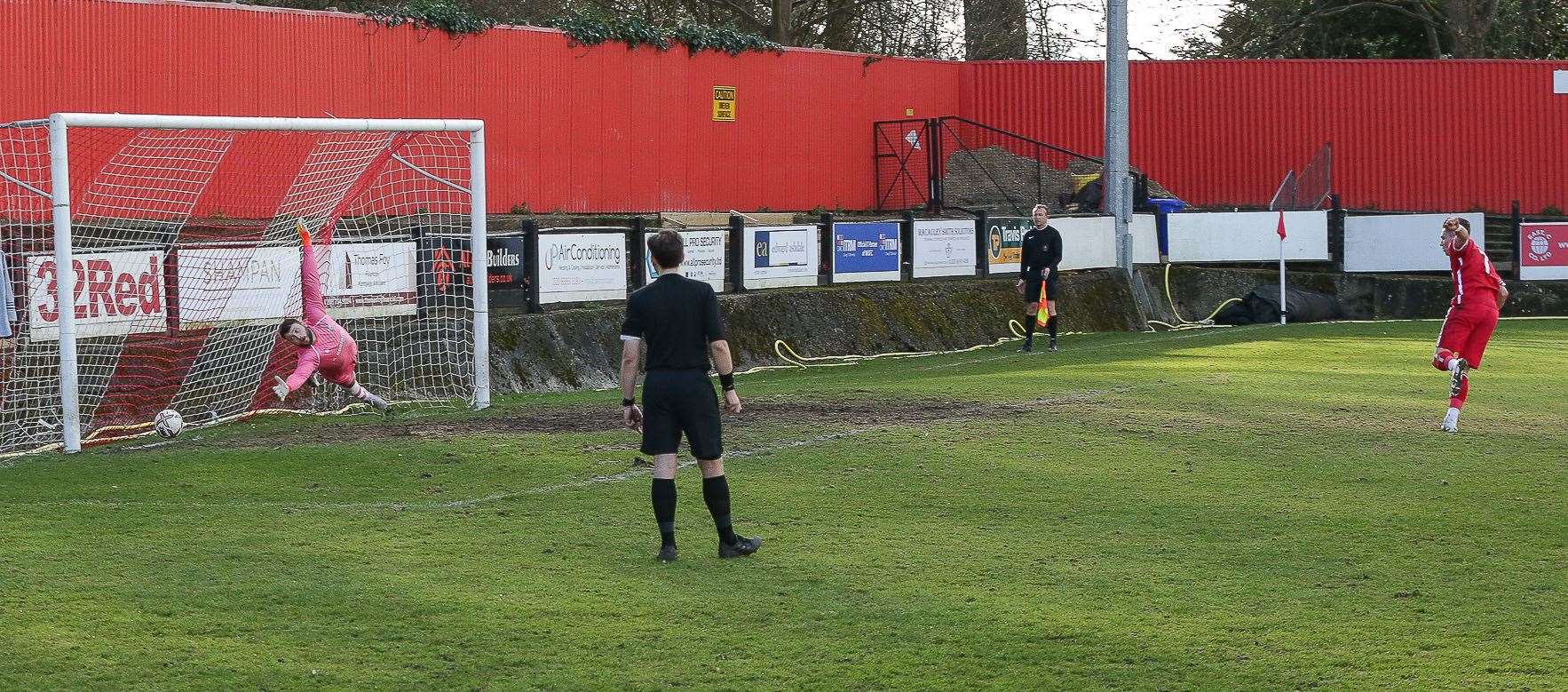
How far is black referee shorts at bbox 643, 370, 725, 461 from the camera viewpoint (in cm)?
848

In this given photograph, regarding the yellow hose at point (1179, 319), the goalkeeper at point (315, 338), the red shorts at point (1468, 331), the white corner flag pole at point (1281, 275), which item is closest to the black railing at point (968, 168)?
the yellow hose at point (1179, 319)

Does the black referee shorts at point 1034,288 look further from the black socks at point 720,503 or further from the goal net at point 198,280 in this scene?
the black socks at point 720,503

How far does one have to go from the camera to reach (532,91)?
29125 millimetres

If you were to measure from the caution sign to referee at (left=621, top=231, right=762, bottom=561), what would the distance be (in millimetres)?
24050

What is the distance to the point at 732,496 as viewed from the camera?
10703mm

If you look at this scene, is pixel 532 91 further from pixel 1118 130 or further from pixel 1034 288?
pixel 1034 288

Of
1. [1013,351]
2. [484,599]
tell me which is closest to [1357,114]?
[1013,351]

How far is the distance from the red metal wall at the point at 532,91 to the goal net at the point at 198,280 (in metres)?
3.06

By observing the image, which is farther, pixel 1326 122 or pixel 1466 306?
pixel 1326 122

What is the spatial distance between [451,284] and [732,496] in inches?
323

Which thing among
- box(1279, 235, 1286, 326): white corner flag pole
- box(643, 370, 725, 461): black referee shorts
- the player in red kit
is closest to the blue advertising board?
box(1279, 235, 1286, 326): white corner flag pole

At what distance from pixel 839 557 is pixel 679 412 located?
1170 millimetres

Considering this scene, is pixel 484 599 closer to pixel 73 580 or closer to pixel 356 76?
pixel 73 580

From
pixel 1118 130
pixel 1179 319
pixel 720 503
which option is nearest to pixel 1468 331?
pixel 720 503
